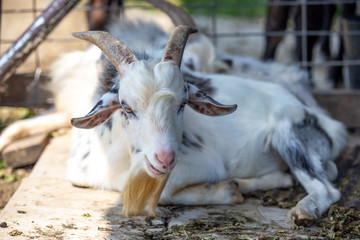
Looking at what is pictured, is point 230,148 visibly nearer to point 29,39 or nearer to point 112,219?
point 112,219

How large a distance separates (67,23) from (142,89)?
5.95 metres

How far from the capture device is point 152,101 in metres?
3.05

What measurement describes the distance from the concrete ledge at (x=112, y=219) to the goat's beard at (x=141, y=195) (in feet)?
0.19

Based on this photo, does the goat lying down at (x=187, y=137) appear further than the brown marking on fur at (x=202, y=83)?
No

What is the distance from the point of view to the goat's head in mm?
3006

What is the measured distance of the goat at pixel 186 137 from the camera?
3098 mm

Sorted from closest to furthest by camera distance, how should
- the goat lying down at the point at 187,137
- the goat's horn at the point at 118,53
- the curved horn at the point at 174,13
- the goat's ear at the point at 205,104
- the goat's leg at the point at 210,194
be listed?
1. the goat lying down at the point at 187,137
2. the goat's horn at the point at 118,53
3. the goat's ear at the point at 205,104
4. the goat's leg at the point at 210,194
5. the curved horn at the point at 174,13

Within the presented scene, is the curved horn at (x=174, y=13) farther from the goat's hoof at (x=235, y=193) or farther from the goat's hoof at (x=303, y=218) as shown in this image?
the goat's hoof at (x=303, y=218)

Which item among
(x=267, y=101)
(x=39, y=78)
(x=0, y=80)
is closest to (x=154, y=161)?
(x=267, y=101)

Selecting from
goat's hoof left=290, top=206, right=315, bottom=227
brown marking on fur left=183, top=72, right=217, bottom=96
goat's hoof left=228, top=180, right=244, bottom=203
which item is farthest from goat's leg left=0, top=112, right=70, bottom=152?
goat's hoof left=290, top=206, right=315, bottom=227

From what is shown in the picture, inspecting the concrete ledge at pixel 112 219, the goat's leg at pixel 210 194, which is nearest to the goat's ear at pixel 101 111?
the concrete ledge at pixel 112 219

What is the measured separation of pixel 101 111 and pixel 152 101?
1.15 ft

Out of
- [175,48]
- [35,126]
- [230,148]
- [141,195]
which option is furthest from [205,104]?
[35,126]

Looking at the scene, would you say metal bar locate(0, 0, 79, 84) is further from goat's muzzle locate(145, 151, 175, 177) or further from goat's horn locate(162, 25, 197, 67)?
goat's muzzle locate(145, 151, 175, 177)
